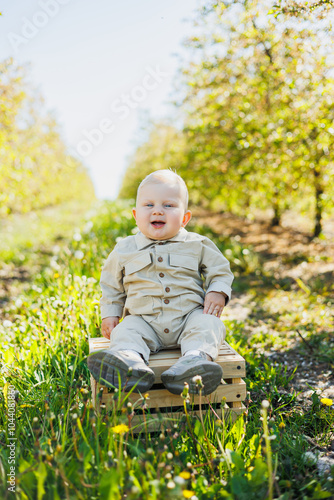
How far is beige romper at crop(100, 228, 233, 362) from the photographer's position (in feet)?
6.97

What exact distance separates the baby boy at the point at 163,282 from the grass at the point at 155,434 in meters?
0.34

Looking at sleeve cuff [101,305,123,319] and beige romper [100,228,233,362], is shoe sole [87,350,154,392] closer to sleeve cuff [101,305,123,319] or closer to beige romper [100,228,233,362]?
beige romper [100,228,233,362]

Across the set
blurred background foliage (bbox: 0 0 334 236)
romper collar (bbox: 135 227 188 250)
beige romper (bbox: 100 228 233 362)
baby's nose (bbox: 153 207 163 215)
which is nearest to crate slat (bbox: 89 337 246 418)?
beige romper (bbox: 100 228 233 362)

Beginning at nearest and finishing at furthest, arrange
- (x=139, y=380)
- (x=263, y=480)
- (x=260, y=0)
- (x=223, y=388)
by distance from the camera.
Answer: (x=263, y=480)
(x=139, y=380)
(x=223, y=388)
(x=260, y=0)

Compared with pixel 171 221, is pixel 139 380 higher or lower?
lower

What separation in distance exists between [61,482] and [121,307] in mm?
1132

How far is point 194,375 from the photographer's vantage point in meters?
1.66

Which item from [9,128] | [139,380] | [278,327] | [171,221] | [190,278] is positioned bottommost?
[278,327]

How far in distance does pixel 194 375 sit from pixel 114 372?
344 millimetres

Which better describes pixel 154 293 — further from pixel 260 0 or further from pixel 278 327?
pixel 260 0

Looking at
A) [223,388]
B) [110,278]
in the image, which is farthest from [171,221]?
[223,388]

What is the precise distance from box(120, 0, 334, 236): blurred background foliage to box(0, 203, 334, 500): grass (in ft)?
6.78

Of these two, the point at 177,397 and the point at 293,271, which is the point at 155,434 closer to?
the point at 177,397

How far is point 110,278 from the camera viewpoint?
2406mm
